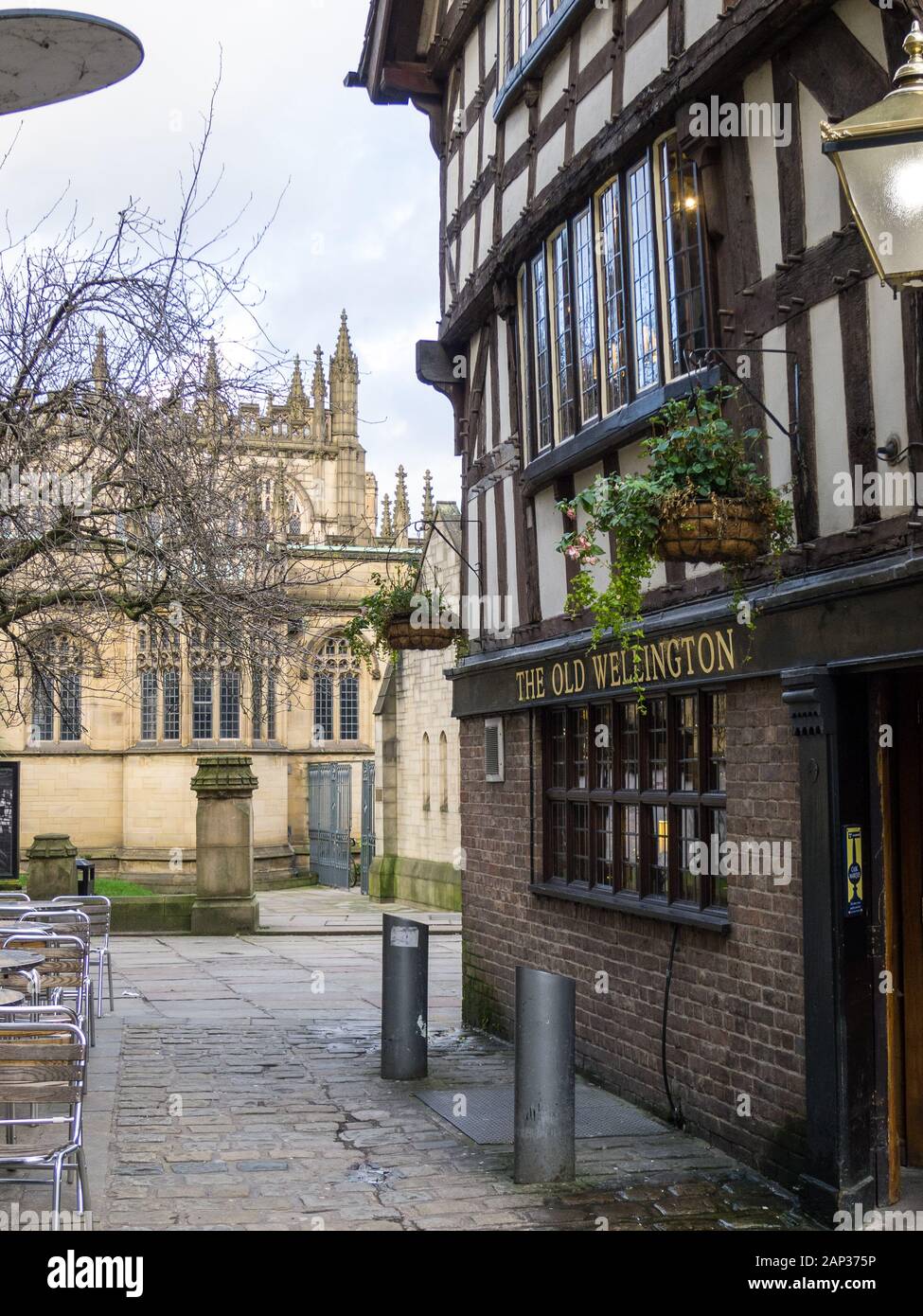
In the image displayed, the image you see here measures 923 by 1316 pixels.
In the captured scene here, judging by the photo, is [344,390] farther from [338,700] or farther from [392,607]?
[392,607]

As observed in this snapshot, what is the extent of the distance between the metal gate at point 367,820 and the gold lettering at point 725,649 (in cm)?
2073

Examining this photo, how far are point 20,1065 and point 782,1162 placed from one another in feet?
11.7

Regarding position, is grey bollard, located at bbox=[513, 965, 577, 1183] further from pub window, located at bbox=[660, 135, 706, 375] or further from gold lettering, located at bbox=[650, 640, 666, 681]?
pub window, located at bbox=[660, 135, 706, 375]

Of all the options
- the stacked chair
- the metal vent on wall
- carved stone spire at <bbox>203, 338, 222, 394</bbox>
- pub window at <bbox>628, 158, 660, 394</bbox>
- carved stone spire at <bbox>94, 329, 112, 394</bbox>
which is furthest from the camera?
the metal vent on wall

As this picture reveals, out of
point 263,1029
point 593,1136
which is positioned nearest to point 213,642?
point 263,1029

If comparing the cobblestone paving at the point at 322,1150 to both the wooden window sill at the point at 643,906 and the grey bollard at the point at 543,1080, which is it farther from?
the wooden window sill at the point at 643,906

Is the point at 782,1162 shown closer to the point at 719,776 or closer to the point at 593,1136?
the point at 593,1136

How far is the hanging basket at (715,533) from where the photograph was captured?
22.1 ft

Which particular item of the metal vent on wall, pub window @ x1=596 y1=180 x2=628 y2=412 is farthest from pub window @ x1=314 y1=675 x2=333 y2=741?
pub window @ x1=596 y1=180 x2=628 y2=412

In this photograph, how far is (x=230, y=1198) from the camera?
6.90 meters

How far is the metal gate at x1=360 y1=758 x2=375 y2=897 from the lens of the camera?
2838 cm

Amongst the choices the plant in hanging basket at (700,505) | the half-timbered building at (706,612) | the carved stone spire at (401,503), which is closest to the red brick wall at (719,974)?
the half-timbered building at (706,612)

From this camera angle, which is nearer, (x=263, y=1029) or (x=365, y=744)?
(x=263, y=1029)

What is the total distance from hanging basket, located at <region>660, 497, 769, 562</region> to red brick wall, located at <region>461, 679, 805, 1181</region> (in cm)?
81
